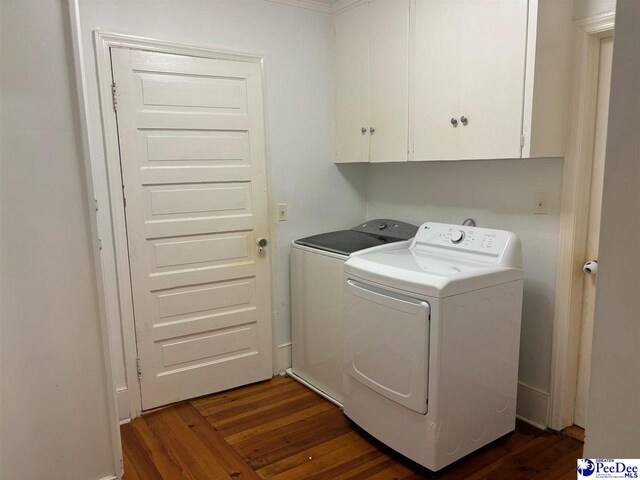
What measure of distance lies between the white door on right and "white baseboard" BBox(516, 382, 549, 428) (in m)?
0.16

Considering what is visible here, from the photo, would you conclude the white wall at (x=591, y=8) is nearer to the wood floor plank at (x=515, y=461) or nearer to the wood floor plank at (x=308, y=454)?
the wood floor plank at (x=515, y=461)

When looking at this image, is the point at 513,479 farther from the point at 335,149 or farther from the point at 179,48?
the point at 179,48

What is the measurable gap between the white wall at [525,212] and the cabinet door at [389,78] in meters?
0.33

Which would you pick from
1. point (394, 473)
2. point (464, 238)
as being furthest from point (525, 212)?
point (394, 473)

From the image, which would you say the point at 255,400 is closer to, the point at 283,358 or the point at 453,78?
the point at 283,358

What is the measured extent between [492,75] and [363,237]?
1.18 m

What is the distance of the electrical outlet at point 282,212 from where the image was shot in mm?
2990

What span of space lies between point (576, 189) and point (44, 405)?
2.32m

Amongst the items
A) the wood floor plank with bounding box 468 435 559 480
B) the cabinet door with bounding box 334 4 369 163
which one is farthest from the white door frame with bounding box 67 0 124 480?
the cabinet door with bounding box 334 4 369 163

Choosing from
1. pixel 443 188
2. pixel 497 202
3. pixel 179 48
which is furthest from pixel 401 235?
pixel 179 48

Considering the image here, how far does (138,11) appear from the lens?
7.83ft

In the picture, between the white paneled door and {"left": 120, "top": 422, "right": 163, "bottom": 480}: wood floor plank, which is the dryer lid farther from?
{"left": 120, "top": 422, "right": 163, "bottom": 480}: wood floor plank

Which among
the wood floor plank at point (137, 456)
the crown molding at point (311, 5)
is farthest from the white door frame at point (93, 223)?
the crown molding at point (311, 5)

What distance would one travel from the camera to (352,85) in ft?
9.66
